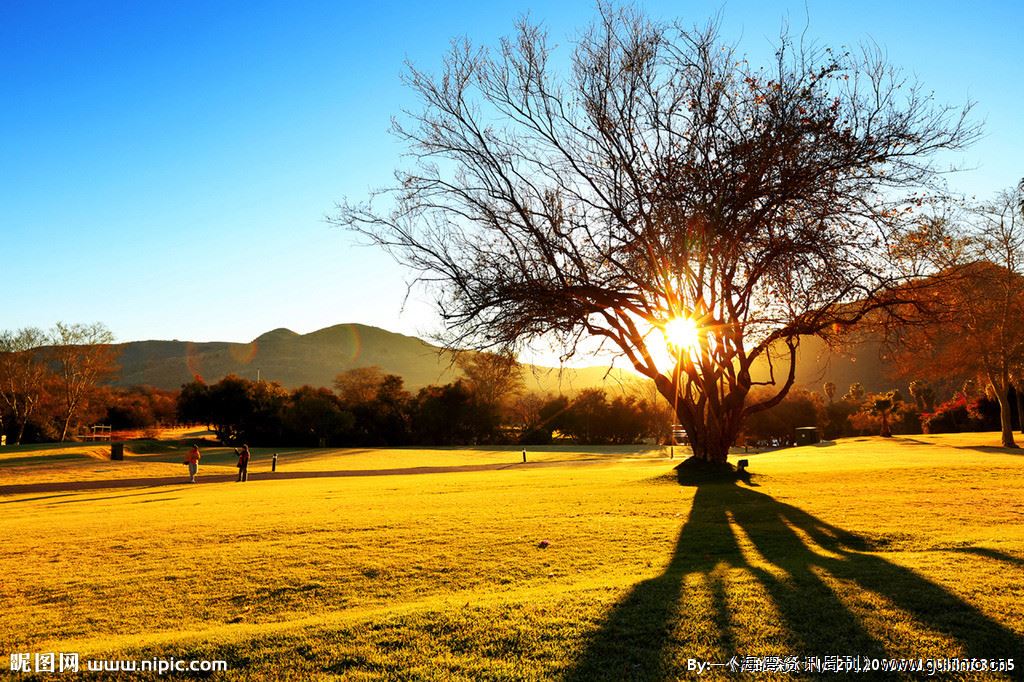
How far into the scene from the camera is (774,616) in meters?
5.54

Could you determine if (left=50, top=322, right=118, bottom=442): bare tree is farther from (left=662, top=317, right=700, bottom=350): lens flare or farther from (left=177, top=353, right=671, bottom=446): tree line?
(left=662, top=317, right=700, bottom=350): lens flare

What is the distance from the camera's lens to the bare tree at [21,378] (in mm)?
59781

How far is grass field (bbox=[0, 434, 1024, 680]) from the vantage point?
199 inches

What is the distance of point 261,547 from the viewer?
1052cm

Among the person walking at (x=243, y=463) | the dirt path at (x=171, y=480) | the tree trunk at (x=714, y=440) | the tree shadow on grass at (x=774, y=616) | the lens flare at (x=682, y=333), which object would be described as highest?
the lens flare at (x=682, y=333)

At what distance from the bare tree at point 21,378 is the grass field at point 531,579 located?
5284cm

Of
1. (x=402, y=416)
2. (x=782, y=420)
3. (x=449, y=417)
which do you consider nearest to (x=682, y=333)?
(x=449, y=417)

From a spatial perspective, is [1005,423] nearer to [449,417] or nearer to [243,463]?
[243,463]

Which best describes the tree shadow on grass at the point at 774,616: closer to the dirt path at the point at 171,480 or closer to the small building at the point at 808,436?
the dirt path at the point at 171,480

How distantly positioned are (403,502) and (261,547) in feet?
20.7

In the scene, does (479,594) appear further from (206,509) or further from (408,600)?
(206,509)

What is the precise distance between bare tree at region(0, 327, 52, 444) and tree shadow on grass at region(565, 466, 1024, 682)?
6907 centimetres

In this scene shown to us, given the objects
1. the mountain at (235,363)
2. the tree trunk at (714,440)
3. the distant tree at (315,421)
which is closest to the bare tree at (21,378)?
the distant tree at (315,421)

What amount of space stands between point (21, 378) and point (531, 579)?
69.6 metres
